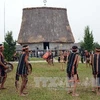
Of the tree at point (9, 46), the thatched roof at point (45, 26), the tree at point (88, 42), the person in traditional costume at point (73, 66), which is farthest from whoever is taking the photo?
the thatched roof at point (45, 26)

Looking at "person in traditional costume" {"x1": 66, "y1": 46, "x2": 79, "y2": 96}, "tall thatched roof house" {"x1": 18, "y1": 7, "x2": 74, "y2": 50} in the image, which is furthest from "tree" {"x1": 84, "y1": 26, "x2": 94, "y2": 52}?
"person in traditional costume" {"x1": 66, "y1": 46, "x2": 79, "y2": 96}

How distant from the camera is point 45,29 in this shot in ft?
199

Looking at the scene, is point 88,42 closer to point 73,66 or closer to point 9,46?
point 9,46

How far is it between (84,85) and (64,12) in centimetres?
5074

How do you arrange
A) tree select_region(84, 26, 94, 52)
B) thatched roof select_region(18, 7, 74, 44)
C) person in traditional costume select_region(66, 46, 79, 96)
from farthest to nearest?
thatched roof select_region(18, 7, 74, 44), tree select_region(84, 26, 94, 52), person in traditional costume select_region(66, 46, 79, 96)

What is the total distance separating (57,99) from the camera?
11148 millimetres

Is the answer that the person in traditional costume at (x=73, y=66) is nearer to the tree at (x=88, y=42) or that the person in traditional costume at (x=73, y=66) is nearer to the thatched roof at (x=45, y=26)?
the tree at (x=88, y=42)

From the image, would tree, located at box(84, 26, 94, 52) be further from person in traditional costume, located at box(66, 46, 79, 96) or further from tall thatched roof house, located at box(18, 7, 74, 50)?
person in traditional costume, located at box(66, 46, 79, 96)

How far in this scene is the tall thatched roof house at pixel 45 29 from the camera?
59.5 m

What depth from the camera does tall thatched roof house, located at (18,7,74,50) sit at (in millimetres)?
59531

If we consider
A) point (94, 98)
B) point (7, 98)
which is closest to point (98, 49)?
point (94, 98)

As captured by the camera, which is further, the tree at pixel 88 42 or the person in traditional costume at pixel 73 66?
the tree at pixel 88 42

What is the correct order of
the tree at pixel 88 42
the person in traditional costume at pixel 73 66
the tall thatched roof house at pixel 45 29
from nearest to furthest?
the person in traditional costume at pixel 73 66 < the tree at pixel 88 42 < the tall thatched roof house at pixel 45 29

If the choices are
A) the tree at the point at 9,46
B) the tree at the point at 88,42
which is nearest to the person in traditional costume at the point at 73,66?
the tree at the point at 9,46
